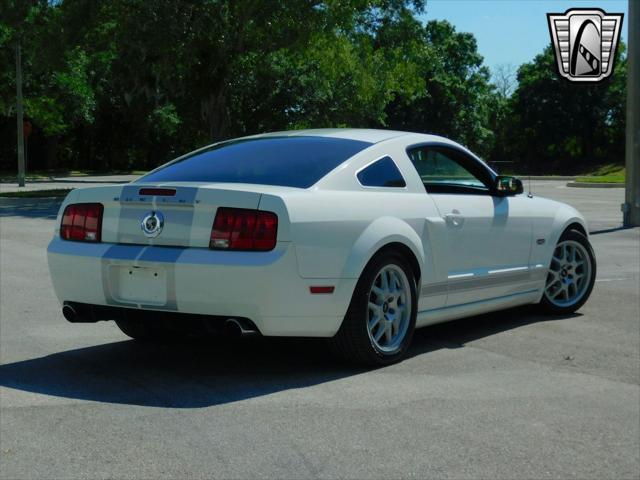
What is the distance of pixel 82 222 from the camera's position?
20.3ft

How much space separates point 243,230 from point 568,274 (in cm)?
380

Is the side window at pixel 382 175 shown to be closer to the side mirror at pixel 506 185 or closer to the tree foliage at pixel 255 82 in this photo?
the side mirror at pixel 506 185

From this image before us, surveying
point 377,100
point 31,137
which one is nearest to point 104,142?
point 31,137

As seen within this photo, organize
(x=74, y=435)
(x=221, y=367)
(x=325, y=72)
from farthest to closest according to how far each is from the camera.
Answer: (x=325, y=72)
(x=221, y=367)
(x=74, y=435)

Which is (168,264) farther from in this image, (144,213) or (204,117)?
(204,117)

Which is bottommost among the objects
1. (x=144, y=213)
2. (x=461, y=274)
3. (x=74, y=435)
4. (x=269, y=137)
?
(x=74, y=435)

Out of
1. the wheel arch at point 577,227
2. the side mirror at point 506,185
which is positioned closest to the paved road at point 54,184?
the wheel arch at point 577,227

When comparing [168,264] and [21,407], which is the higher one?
[168,264]

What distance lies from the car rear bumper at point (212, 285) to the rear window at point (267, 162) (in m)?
0.66

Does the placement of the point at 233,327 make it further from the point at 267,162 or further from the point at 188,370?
the point at 267,162

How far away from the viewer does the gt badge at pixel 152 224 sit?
584 cm

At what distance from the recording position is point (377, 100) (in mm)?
39375

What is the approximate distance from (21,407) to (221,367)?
140 cm

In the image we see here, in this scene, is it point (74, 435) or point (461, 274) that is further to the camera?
point (461, 274)
